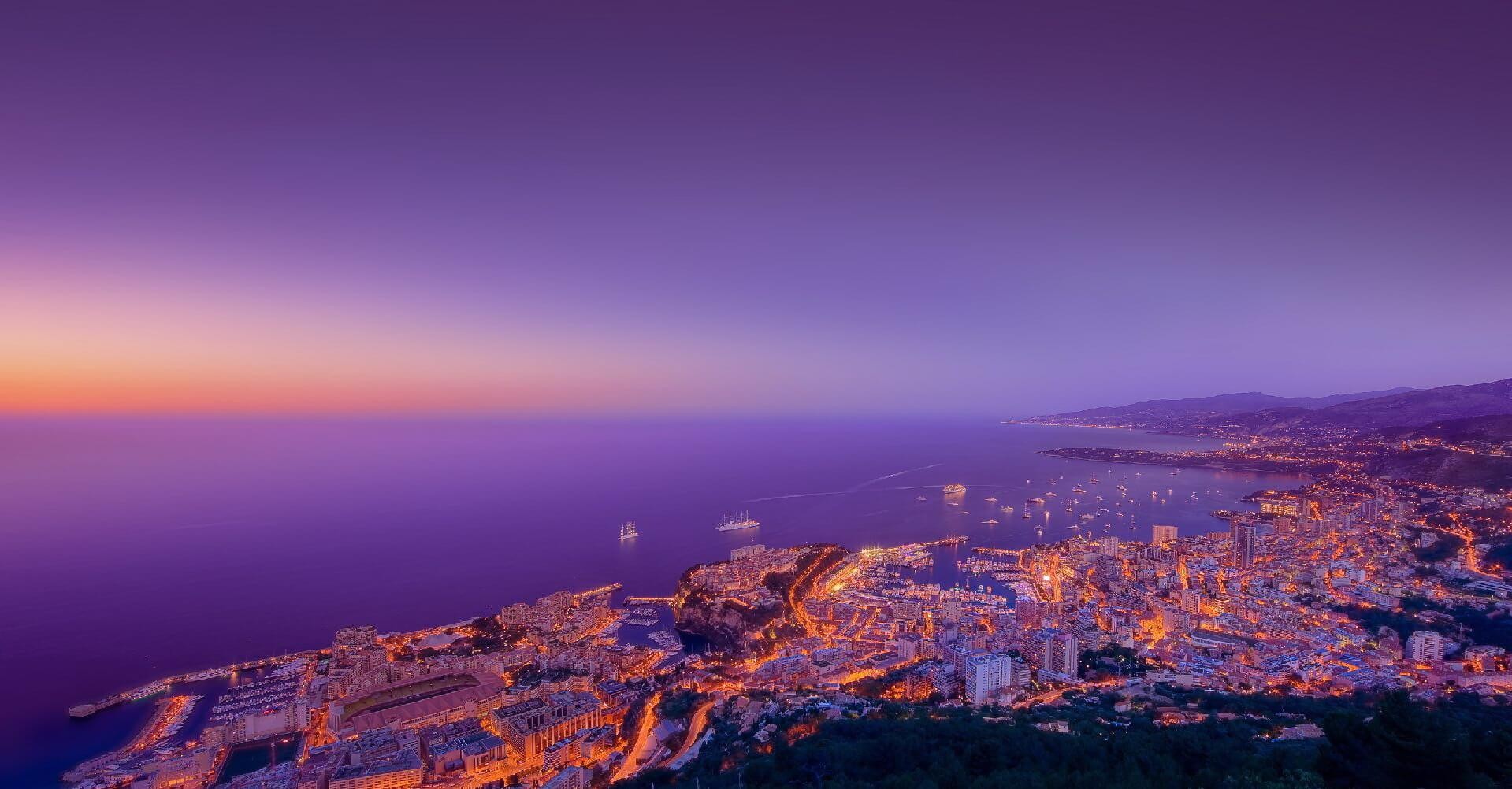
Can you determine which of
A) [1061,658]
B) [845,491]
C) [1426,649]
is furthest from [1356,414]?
[1061,658]

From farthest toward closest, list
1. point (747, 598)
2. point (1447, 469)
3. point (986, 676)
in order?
point (1447, 469) → point (747, 598) → point (986, 676)

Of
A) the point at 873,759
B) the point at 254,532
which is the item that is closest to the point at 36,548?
Answer: the point at 254,532

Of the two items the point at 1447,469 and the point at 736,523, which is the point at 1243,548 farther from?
the point at 736,523

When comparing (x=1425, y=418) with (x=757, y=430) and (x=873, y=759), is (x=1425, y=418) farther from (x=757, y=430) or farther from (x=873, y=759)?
(x=757, y=430)

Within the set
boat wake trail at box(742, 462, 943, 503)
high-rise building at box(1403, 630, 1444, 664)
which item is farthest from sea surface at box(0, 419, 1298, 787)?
high-rise building at box(1403, 630, 1444, 664)

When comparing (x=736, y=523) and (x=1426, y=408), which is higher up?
(x=1426, y=408)

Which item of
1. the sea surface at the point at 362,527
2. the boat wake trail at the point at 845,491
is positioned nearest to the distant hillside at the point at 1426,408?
the sea surface at the point at 362,527

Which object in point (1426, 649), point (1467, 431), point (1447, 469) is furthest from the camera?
point (1467, 431)
